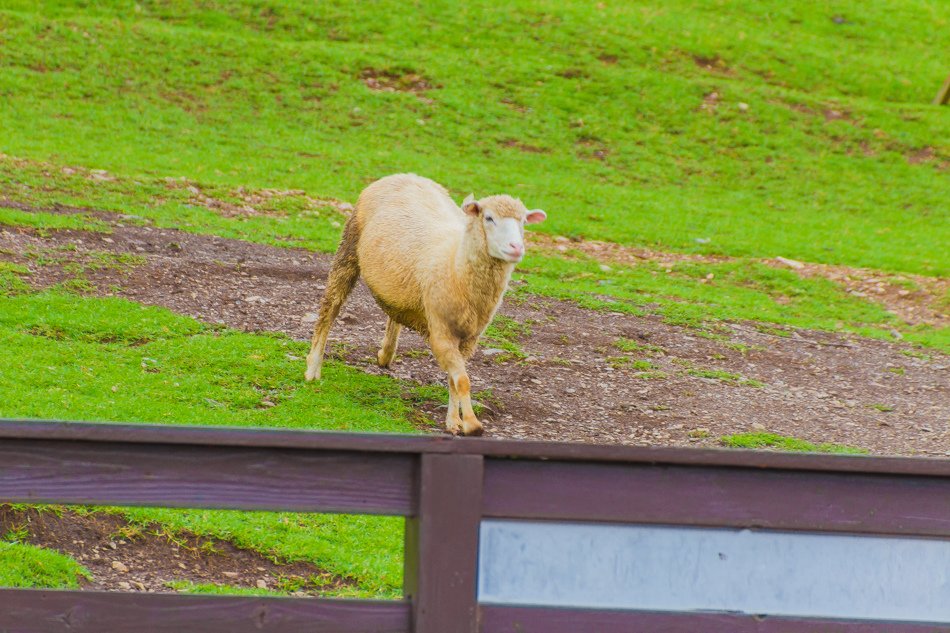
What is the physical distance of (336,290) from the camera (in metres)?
9.03

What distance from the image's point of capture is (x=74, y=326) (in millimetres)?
9234

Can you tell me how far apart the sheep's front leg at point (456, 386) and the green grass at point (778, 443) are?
2.11 metres

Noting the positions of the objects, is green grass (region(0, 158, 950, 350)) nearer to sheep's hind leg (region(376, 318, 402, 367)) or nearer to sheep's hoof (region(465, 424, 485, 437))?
sheep's hind leg (region(376, 318, 402, 367))

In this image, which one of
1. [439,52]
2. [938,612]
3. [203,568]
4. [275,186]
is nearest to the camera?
[938,612]

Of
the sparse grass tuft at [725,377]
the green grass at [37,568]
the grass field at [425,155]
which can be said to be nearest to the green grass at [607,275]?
the grass field at [425,155]

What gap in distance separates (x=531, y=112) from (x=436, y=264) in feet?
48.0

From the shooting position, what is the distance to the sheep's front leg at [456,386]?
766 cm

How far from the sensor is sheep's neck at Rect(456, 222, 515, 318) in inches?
296

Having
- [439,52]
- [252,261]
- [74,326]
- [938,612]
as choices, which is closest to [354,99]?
[439,52]

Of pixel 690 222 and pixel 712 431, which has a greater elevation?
pixel 690 222

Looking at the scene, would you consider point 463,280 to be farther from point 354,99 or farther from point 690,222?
point 354,99

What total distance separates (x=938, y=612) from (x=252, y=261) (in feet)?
32.5

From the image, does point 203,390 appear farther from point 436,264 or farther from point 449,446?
point 449,446

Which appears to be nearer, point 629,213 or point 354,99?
point 629,213
